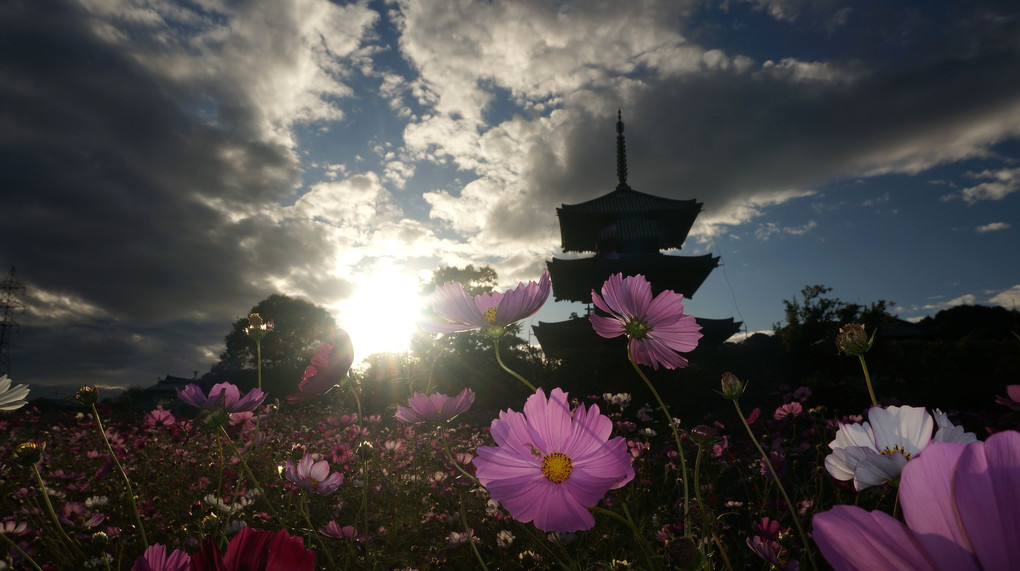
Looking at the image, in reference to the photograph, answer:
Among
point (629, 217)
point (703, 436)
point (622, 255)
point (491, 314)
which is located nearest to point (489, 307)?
point (491, 314)

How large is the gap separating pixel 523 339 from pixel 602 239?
1073 centimetres

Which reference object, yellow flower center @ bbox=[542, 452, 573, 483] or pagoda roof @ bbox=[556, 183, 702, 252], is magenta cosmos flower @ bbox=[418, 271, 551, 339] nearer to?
yellow flower center @ bbox=[542, 452, 573, 483]

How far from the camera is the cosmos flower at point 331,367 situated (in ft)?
3.35

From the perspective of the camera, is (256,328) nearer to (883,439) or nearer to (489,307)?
(489,307)

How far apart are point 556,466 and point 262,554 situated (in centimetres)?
36

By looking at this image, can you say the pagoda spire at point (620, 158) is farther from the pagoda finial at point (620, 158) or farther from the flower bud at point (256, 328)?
the flower bud at point (256, 328)

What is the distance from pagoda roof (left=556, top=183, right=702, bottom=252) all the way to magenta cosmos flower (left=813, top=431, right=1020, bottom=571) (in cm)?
1391

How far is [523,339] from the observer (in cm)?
2411

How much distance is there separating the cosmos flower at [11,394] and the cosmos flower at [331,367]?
585 mm

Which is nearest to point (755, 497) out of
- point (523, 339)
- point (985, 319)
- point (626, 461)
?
point (626, 461)

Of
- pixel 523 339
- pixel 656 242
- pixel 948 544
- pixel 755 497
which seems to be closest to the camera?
pixel 948 544

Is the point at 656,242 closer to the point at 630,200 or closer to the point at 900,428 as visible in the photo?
the point at 630,200

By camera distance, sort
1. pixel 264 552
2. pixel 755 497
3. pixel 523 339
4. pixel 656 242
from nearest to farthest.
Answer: pixel 264 552 → pixel 755 497 → pixel 656 242 → pixel 523 339

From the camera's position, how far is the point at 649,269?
13062 millimetres
